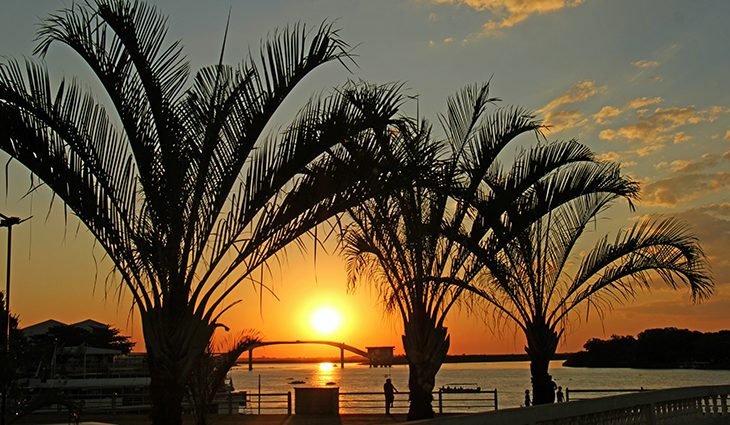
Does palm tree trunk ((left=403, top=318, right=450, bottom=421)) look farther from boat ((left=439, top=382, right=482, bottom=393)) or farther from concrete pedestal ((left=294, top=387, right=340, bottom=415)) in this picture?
concrete pedestal ((left=294, top=387, right=340, bottom=415))

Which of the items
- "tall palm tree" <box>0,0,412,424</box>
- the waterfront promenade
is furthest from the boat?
"tall palm tree" <box>0,0,412,424</box>

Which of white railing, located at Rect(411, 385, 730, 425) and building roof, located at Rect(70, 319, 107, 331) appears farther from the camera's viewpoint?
building roof, located at Rect(70, 319, 107, 331)

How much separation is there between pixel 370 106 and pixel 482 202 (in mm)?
6132

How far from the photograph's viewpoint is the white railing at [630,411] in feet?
24.1

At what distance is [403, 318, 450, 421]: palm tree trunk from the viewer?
14445mm

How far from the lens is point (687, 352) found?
85375mm

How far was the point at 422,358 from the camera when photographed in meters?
14.5

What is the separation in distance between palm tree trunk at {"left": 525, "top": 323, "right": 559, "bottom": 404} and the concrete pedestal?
680 centimetres

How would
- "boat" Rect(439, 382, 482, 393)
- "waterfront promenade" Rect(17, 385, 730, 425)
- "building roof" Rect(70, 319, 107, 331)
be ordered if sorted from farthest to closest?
"building roof" Rect(70, 319, 107, 331) → "boat" Rect(439, 382, 482, 393) → "waterfront promenade" Rect(17, 385, 730, 425)

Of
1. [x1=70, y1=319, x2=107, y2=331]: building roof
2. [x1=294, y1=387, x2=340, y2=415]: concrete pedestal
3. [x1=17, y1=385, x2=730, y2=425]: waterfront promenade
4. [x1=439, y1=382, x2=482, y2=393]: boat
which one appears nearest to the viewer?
[x1=17, y1=385, x2=730, y2=425]: waterfront promenade

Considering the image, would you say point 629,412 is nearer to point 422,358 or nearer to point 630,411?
point 630,411

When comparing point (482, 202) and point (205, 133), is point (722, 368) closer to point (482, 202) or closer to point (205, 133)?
point (482, 202)

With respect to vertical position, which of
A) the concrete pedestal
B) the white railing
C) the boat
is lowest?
the boat

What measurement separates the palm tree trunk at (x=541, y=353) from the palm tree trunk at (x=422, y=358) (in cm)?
377
